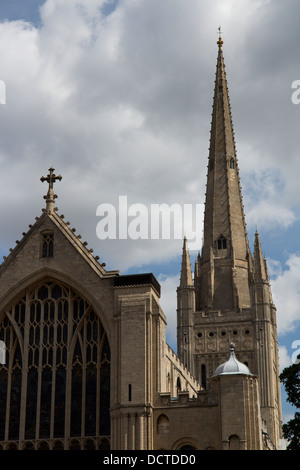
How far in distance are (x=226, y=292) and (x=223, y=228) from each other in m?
7.92

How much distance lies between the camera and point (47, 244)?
49.4m

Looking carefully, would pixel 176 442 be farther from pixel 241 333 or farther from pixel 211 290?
pixel 211 290

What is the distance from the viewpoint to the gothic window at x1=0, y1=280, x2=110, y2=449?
4597 cm

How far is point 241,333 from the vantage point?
92.6 meters

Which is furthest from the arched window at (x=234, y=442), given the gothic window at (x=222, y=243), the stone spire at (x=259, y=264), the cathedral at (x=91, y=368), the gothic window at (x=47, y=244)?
the gothic window at (x=222, y=243)

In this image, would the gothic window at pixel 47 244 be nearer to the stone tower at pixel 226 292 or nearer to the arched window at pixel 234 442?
the arched window at pixel 234 442

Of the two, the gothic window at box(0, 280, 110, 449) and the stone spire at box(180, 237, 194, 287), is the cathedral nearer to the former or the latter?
the gothic window at box(0, 280, 110, 449)

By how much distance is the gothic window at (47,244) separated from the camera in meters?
49.1

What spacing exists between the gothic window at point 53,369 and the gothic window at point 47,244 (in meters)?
1.65

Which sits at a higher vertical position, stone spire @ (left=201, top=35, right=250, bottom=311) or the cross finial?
stone spire @ (left=201, top=35, right=250, bottom=311)

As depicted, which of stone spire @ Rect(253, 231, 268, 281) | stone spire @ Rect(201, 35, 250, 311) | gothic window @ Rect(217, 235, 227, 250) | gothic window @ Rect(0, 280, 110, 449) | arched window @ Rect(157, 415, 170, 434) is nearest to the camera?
arched window @ Rect(157, 415, 170, 434)

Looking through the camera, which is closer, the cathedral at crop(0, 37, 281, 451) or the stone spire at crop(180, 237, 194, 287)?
the cathedral at crop(0, 37, 281, 451)

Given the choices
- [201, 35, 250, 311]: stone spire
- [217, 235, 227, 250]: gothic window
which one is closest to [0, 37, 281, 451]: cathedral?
[201, 35, 250, 311]: stone spire
